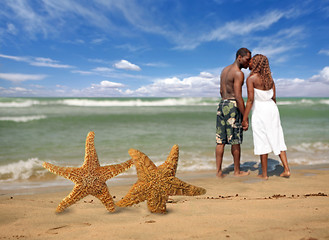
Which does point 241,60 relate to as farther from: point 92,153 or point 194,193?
point 92,153

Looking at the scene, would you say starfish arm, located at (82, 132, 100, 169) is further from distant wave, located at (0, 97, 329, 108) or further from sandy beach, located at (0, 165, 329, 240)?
distant wave, located at (0, 97, 329, 108)

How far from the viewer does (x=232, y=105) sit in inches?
188

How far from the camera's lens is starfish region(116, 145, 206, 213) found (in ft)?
7.93

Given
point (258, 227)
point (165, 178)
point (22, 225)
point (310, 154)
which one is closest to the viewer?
point (258, 227)

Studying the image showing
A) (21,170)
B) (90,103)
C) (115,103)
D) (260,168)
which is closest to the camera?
(21,170)

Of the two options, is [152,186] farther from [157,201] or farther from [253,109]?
[253,109]

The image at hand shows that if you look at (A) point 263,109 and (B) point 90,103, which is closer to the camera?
(A) point 263,109

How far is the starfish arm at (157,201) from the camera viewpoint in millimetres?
2443

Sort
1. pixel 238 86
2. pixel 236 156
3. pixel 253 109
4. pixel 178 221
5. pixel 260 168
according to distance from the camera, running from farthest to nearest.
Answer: pixel 260 168 < pixel 236 156 < pixel 253 109 < pixel 238 86 < pixel 178 221

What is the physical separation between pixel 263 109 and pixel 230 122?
0.67m

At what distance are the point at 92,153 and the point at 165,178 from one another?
833mm

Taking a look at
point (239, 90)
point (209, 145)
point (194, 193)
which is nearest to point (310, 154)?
point (209, 145)

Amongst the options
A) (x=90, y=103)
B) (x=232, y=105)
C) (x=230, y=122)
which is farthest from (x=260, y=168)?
(x=90, y=103)

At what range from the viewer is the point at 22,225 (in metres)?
2.29
